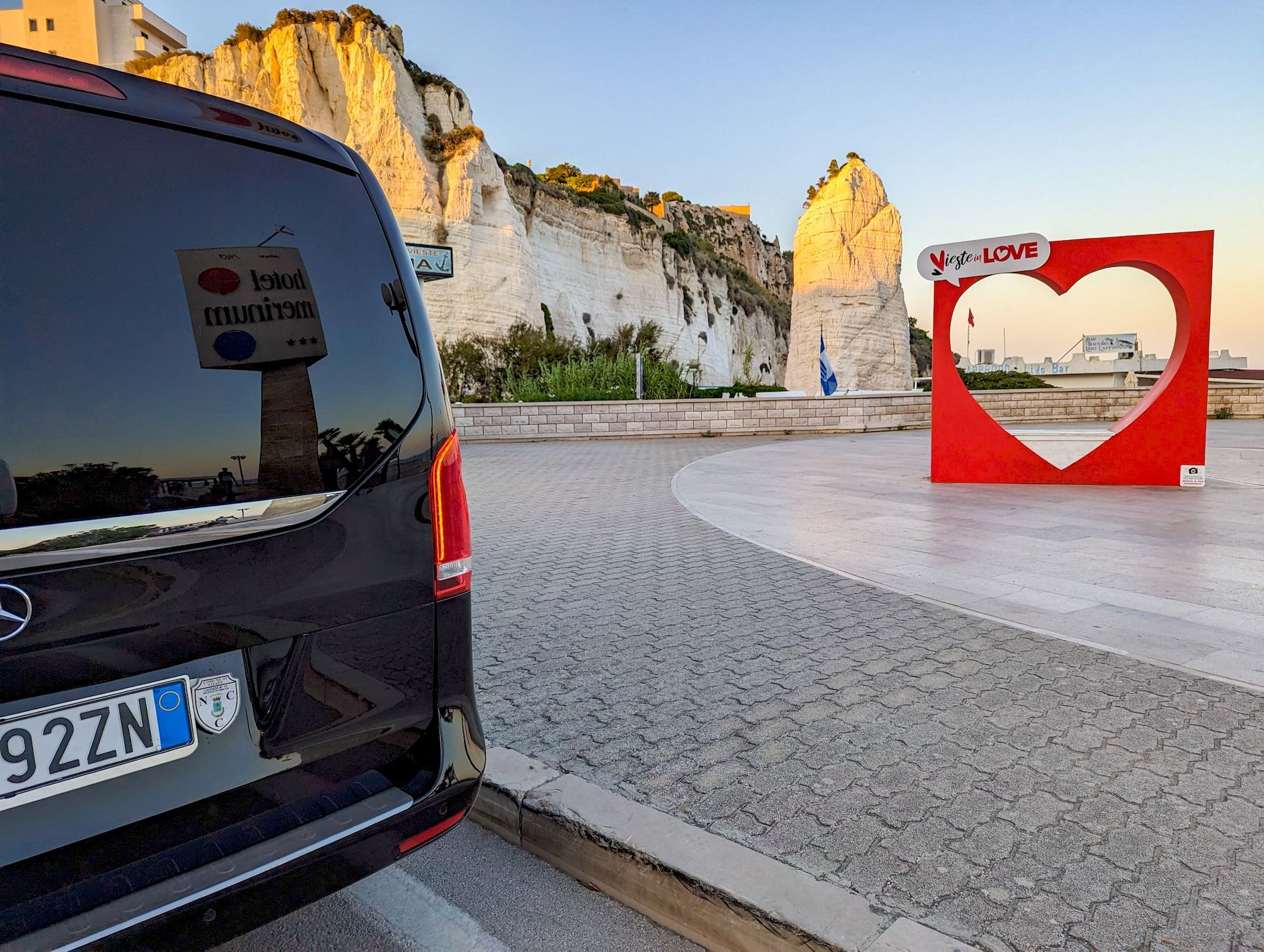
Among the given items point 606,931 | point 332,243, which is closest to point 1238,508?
point 606,931

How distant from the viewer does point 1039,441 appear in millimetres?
11047

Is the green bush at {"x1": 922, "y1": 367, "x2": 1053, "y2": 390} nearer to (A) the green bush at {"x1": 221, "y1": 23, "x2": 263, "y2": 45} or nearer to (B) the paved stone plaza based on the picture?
(B) the paved stone plaza

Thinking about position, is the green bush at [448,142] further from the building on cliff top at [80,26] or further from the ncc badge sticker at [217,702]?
the building on cliff top at [80,26]

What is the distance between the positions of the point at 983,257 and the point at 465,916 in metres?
9.72

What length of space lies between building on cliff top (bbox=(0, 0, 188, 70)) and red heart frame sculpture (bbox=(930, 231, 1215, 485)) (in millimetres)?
69223

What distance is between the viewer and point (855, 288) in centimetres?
4438

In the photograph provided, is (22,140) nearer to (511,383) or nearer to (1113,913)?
(1113,913)

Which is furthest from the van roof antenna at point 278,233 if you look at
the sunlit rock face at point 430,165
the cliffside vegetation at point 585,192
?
the cliffside vegetation at point 585,192

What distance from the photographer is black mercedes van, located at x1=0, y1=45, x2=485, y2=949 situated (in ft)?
4.80

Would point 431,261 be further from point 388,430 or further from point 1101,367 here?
point 1101,367

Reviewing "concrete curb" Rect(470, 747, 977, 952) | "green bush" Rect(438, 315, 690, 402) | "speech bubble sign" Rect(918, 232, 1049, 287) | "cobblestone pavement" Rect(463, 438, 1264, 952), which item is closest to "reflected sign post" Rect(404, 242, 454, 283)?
"cobblestone pavement" Rect(463, 438, 1264, 952)

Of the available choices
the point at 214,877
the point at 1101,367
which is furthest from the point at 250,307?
the point at 1101,367

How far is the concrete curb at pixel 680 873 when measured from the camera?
2016mm

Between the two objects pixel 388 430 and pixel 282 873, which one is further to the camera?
pixel 388 430
